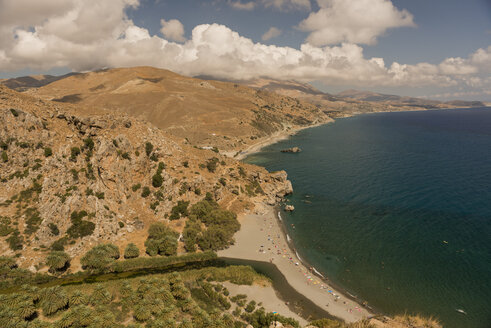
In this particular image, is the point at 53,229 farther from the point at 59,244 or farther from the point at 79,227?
the point at 79,227

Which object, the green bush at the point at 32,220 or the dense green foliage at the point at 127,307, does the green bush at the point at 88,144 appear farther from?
the dense green foliage at the point at 127,307

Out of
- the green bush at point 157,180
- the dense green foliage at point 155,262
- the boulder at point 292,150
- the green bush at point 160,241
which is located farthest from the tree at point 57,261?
the boulder at point 292,150

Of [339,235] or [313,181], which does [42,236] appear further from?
[313,181]

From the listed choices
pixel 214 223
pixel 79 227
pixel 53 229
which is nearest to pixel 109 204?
pixel 79 227

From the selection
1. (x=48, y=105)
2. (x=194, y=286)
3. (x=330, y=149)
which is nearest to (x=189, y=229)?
(x=194, y=286)

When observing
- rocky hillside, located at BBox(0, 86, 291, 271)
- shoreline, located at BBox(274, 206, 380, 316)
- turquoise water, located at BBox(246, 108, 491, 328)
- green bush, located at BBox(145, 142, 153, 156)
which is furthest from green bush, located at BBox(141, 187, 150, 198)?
turquoise water, located at BBox(246, 108, 491, 328)

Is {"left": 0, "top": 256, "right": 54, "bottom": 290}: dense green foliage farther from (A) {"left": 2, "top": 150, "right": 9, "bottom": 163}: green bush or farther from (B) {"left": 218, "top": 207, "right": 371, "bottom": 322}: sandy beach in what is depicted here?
(B) {"left": 218, "top": 207, "right": 371, "bottom": 322}: sandy beach
